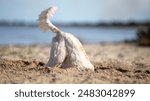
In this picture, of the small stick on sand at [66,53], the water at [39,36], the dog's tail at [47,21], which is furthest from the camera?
the water at [39,36]

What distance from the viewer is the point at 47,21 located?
7.59 m

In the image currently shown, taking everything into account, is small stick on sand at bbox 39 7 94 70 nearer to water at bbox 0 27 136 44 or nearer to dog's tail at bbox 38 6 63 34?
dog's tail at bbox 38 6 63 34

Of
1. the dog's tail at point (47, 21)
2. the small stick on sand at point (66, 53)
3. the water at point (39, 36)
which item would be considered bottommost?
the water at point (39, 36)

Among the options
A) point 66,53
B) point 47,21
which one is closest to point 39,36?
point 47,21

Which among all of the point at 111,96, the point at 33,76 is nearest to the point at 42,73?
the point at 33,76

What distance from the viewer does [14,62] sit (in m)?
8.07

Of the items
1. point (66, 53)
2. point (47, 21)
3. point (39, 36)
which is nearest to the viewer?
point (66, 53)

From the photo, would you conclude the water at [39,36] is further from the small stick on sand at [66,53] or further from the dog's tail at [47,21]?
the small stick on sand at [66,53]

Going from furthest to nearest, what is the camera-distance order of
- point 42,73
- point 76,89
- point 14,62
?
point 14,62
point 42,73
point 76,89

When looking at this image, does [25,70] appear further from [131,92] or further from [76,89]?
[131,92]

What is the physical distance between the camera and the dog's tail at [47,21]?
24.6 ft

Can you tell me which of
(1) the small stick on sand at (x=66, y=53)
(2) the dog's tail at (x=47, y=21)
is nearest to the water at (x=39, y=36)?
(2) the dog's tail at (x=47, y=21)

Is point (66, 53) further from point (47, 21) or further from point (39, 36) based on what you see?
point (39, 36)

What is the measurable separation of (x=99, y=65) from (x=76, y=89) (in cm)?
177
